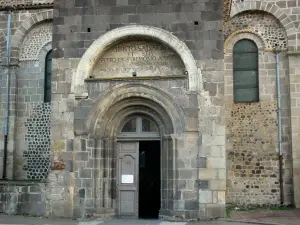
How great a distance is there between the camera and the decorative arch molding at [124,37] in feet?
36.1

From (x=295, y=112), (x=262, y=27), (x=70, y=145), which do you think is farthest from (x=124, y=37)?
(x=295, y=112)

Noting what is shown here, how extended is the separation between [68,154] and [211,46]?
470 centimetres

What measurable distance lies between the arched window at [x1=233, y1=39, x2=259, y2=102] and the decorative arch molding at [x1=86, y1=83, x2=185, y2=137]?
188 inches

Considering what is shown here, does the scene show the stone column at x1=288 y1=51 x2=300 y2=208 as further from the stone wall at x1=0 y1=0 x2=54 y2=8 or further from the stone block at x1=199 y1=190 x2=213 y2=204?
the stone wall at x1=0 y1=0 x2=54 y2=8

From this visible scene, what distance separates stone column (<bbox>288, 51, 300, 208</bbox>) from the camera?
45.9ft

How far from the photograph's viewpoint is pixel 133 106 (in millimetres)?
11594

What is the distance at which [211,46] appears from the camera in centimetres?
1107

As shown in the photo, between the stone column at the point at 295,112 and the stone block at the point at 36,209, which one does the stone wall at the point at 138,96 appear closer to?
the stone block at the point at 36,209

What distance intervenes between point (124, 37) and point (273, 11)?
6.25m

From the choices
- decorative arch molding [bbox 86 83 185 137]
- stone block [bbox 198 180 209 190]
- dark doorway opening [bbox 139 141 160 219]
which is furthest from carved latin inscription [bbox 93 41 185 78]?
dark doorway opening [bbox 139 141 160 219]

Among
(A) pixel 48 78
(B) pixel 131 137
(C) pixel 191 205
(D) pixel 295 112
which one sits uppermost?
(A) pixel 48 78

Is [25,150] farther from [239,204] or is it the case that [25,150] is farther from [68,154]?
[239,204]

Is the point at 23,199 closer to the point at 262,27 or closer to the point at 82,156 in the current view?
the point at 82,156

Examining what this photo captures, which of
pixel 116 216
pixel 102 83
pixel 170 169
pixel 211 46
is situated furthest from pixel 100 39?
pixel 116 216
